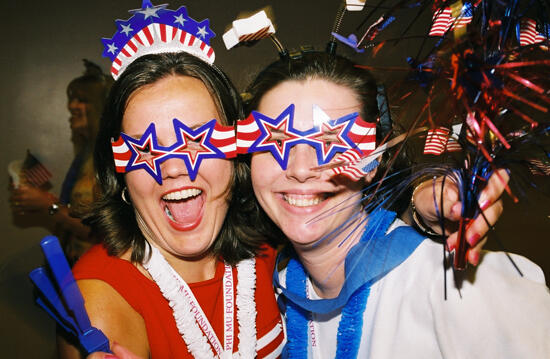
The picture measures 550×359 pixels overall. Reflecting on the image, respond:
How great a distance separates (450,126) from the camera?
1023 mm

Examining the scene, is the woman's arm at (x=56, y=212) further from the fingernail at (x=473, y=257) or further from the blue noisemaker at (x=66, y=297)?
the fingernail at (x=473, y=257)

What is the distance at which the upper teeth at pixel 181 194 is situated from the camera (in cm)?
152

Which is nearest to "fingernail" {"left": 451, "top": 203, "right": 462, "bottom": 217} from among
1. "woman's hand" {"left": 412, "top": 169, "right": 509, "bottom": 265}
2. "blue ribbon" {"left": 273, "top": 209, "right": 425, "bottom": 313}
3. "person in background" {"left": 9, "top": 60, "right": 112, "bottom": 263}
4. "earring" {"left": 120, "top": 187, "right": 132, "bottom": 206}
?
"woman's hand" {"left": 412, "top": 169, "right": 509, "bottom": 265}

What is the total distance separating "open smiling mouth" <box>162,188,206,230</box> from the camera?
1531 mm

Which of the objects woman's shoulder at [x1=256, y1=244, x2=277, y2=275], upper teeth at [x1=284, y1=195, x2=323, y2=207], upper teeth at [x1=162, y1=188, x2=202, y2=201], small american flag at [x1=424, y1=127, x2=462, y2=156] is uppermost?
small american flag at [x1=424, y1=127, x2=462, y2=156]

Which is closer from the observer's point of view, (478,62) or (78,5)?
(478,62)

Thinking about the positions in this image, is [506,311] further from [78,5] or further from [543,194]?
[78,5]

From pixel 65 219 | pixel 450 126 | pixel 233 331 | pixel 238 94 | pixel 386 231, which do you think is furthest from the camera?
pixel 65 219

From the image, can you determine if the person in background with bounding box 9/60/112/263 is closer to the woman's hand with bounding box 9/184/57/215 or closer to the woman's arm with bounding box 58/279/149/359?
the woman's hand with bounding box 9/184/57/215

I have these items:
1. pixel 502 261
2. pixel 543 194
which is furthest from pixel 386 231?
pixel 543 194

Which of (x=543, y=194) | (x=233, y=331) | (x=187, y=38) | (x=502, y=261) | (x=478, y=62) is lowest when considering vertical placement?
(x=233, y=331)

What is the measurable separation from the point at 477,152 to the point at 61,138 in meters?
4.63

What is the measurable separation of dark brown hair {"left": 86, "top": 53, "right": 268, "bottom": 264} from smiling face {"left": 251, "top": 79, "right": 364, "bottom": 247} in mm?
190

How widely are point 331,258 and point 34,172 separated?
11.6 ft
